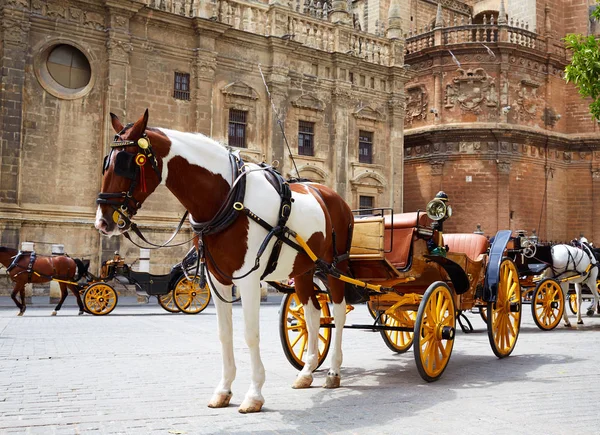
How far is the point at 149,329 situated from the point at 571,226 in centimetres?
2951

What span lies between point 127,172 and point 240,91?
19597 mm

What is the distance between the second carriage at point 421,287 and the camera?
20.6 ft

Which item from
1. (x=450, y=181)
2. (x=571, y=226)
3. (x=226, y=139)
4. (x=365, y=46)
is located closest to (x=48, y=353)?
(x=226, y=139)

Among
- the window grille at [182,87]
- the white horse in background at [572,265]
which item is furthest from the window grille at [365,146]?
the white horse in background at [572,265]

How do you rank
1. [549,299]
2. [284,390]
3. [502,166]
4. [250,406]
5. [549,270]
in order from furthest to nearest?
[502,166], [549,270], [549,299], [284,390], [250,406]

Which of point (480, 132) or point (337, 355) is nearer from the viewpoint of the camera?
point (337, 355)

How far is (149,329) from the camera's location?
1115 cm

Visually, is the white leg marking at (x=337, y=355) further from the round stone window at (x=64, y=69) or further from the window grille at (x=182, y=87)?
the window grille at (x=182, y=87)

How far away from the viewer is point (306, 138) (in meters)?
25.3

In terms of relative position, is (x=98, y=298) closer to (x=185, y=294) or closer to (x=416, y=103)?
(x=185, y=294)

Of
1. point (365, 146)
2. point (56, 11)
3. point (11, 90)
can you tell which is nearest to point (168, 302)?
point (11, 90)

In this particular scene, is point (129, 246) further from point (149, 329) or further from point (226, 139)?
point (149, 329)

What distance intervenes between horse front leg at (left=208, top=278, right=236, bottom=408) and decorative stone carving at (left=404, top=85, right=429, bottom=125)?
29356 millimetres

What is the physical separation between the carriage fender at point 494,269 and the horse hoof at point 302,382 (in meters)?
2.66
